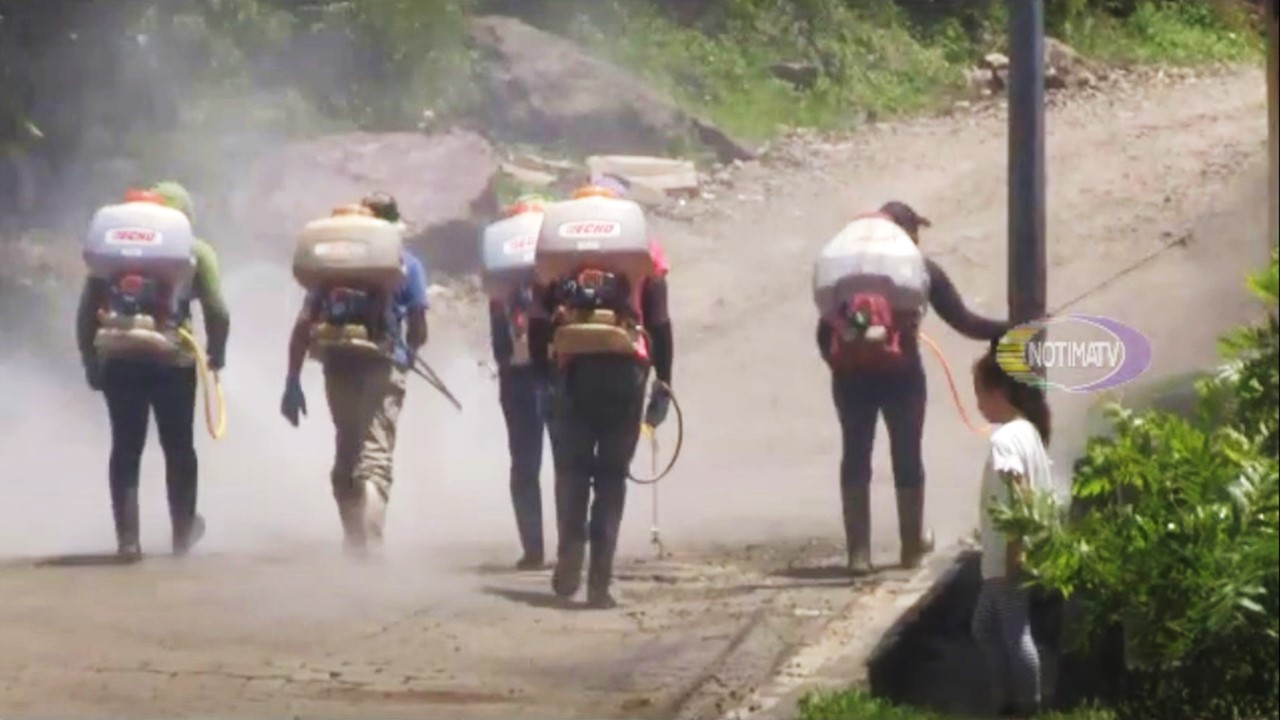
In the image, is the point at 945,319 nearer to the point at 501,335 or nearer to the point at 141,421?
the point at 501,335

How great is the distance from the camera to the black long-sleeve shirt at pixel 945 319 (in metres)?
10.2

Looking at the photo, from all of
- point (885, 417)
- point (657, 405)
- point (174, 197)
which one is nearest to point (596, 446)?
point (657, 405)

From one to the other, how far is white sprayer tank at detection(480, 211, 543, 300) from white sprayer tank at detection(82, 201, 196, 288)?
4.22 feet

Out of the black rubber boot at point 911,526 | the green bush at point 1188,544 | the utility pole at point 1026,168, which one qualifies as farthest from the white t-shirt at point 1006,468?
the black rubber boot at point 911,526

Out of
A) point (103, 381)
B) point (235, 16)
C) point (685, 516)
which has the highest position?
point (235, 16)

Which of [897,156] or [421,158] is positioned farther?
[897,156]

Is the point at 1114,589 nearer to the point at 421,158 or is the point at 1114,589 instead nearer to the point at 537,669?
the point at 537,669

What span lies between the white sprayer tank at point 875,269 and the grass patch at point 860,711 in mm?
2609

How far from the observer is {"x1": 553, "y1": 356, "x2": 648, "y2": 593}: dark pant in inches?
382

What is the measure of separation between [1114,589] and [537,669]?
3169 millimetres

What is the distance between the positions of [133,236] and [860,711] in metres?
4.41

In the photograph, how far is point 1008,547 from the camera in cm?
751

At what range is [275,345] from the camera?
1748 centimetres

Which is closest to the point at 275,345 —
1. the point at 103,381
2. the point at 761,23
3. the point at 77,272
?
the point at 77,272
